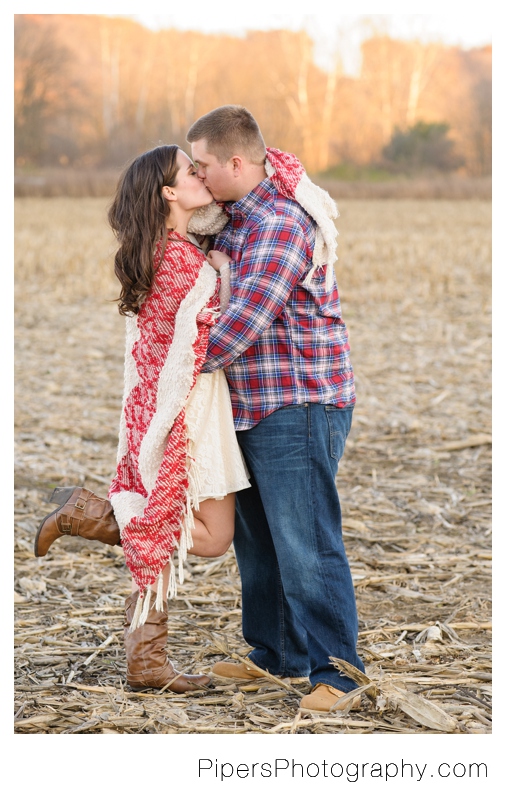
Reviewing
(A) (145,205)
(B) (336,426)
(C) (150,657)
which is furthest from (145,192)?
(C) (150,657)

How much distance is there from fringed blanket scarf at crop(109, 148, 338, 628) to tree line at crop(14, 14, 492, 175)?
1444 inches

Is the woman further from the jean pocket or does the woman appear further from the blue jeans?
the jean pocket

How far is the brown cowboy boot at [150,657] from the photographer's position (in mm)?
2967

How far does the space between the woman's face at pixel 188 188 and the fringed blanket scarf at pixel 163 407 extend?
0.12 m

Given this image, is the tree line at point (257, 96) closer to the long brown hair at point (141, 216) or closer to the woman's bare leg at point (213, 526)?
the long brown hair at point (141, 216)

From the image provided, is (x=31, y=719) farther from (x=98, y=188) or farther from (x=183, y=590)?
(x=98, y=188)

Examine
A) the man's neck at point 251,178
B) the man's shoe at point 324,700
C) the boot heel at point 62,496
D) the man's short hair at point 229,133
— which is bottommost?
the man's shoe at point 324,700

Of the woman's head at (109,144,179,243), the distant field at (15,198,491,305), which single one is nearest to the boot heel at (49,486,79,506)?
the woman's head at (109,144,179,243)

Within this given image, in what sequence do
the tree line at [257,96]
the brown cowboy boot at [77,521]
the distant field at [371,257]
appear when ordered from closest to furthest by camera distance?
the brown cowboy boot at [77,521] < the distant field at [371,257] < the tree line at [257,96]

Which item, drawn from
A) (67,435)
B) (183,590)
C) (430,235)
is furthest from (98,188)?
(183,590)

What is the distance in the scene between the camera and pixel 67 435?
20.5 feet

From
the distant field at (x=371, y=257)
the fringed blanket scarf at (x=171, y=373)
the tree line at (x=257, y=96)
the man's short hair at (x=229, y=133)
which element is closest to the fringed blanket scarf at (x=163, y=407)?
the fringed blanket scarf at (x=171, y=373)

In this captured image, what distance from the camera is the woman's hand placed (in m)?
2.82

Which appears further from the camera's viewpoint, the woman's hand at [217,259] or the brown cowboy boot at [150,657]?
the brown cowboy boot at [150,657]
